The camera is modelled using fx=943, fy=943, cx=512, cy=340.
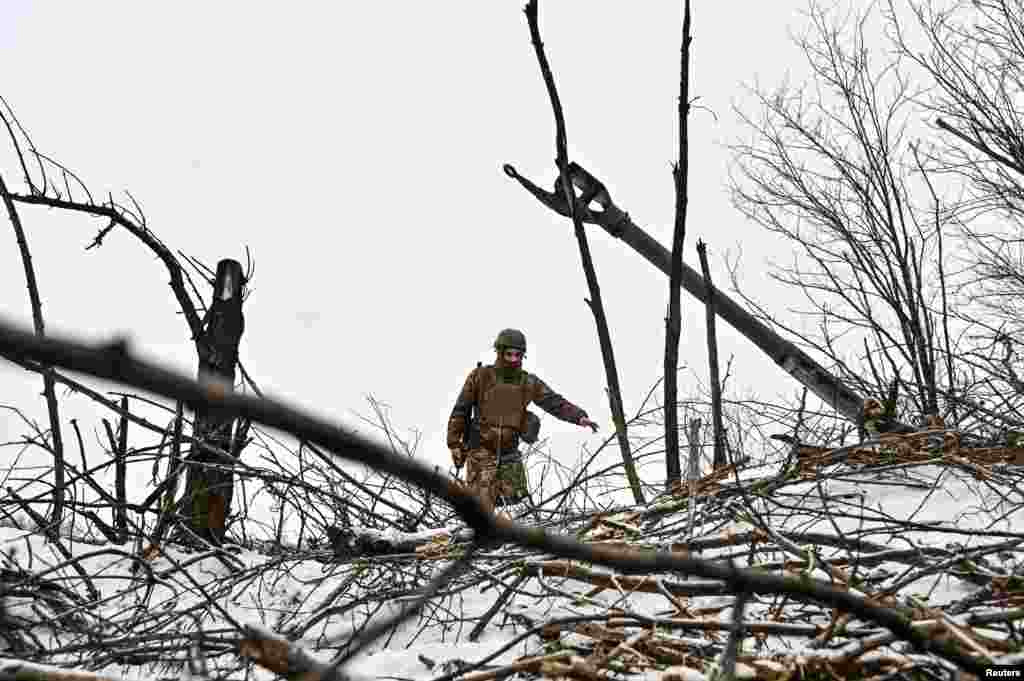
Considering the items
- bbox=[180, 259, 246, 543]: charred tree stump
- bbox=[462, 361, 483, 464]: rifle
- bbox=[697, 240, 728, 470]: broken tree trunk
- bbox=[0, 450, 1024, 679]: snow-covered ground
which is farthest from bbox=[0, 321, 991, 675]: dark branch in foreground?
bbox=[462, 361, 483, 464]: rifle

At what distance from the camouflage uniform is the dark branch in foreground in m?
6.35

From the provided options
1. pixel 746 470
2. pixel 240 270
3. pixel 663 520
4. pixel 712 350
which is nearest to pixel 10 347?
pixel 663 520

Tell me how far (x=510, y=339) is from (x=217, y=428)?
166 inches

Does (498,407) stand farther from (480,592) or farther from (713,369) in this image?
(480,592)

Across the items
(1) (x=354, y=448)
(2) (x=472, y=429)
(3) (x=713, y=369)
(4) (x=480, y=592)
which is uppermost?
(2) (x=472, y=429)

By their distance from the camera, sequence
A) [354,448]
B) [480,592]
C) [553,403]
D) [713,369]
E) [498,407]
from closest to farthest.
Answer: [354,448] → [480,592] → [713,369] → [498,407] → [553,403]

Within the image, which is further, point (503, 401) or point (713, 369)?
point (503, 401)

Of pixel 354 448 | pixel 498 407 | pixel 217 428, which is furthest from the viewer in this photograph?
pixel 498 407

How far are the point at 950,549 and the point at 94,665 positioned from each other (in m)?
1.87

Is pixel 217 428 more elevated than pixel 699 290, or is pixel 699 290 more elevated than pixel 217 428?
pixel 699 290

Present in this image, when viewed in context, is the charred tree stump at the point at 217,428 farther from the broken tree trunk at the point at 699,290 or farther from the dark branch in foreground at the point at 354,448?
the dark branch in foreground at the point at 354,448

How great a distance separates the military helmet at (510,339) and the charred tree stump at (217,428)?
11.0ft

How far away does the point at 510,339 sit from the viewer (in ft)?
24.4

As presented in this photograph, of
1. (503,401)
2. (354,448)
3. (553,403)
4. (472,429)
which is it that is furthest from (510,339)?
(354,448)
